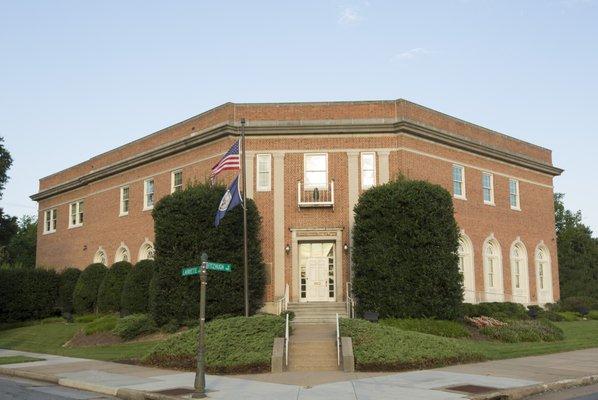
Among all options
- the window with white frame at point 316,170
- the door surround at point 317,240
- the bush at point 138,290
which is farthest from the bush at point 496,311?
the bush at point 138,290

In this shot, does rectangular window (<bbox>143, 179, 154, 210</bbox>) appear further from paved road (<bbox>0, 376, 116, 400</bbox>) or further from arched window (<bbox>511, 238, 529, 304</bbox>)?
paved road (<bbox>0, 376, 116, 400</bbox>)

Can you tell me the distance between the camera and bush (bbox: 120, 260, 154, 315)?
28141 mm

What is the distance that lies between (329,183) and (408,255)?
5.69 m

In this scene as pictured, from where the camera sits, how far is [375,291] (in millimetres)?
23547

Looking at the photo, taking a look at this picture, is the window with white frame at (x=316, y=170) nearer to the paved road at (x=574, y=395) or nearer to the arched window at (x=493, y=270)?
the arched window at (x=493, y=270)

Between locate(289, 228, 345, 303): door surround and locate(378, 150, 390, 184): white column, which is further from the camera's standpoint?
locate(378, 150, 390, 184): white column

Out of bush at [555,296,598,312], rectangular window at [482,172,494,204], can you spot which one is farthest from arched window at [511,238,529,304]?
rectangular window at [482,172,494,204]

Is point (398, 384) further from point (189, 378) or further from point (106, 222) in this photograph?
point (106, 222)

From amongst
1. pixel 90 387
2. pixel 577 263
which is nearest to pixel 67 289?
pixel 90 387

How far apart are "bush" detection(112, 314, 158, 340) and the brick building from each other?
514 centimetres

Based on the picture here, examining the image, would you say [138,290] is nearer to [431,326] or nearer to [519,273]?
[431,326]

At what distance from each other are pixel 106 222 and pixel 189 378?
24571 mm

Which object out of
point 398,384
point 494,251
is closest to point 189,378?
point 398,384

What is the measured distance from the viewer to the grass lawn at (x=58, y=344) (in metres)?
20.0
